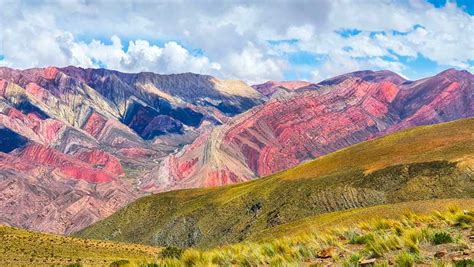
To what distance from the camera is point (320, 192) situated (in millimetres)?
134375

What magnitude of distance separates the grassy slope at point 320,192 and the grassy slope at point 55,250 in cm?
4403

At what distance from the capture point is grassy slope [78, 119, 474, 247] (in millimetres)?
118000

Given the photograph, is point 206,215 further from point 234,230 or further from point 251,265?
point 251,265

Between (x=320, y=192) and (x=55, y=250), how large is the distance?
8611 cm

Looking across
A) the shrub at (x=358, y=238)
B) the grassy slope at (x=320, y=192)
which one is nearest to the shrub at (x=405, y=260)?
the shrub at (x=358, y=238)

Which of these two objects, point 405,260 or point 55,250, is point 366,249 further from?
point 55,250

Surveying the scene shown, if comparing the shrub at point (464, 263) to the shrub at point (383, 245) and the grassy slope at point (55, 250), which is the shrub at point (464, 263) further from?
the grassy slope at point (55, 250)

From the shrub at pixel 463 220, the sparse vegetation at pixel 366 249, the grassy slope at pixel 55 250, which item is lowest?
the grassy slope at pixel 55 250

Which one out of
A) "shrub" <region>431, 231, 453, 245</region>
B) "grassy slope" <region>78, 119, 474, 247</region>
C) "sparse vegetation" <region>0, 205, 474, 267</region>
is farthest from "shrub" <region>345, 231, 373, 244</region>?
"grassy slope" <region>78, 119, 474, 247</region>

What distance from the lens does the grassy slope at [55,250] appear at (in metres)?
50.4

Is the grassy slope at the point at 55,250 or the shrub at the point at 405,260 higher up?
the shrub at the point at 405,260

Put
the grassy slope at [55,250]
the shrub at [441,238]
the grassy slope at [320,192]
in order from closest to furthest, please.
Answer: the shrub at [441,238], the grassy slope at [55,250], the grassy slope at [320,192]

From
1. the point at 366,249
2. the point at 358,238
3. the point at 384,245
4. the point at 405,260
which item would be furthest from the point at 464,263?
the point at 358,238

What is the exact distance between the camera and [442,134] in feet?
489
